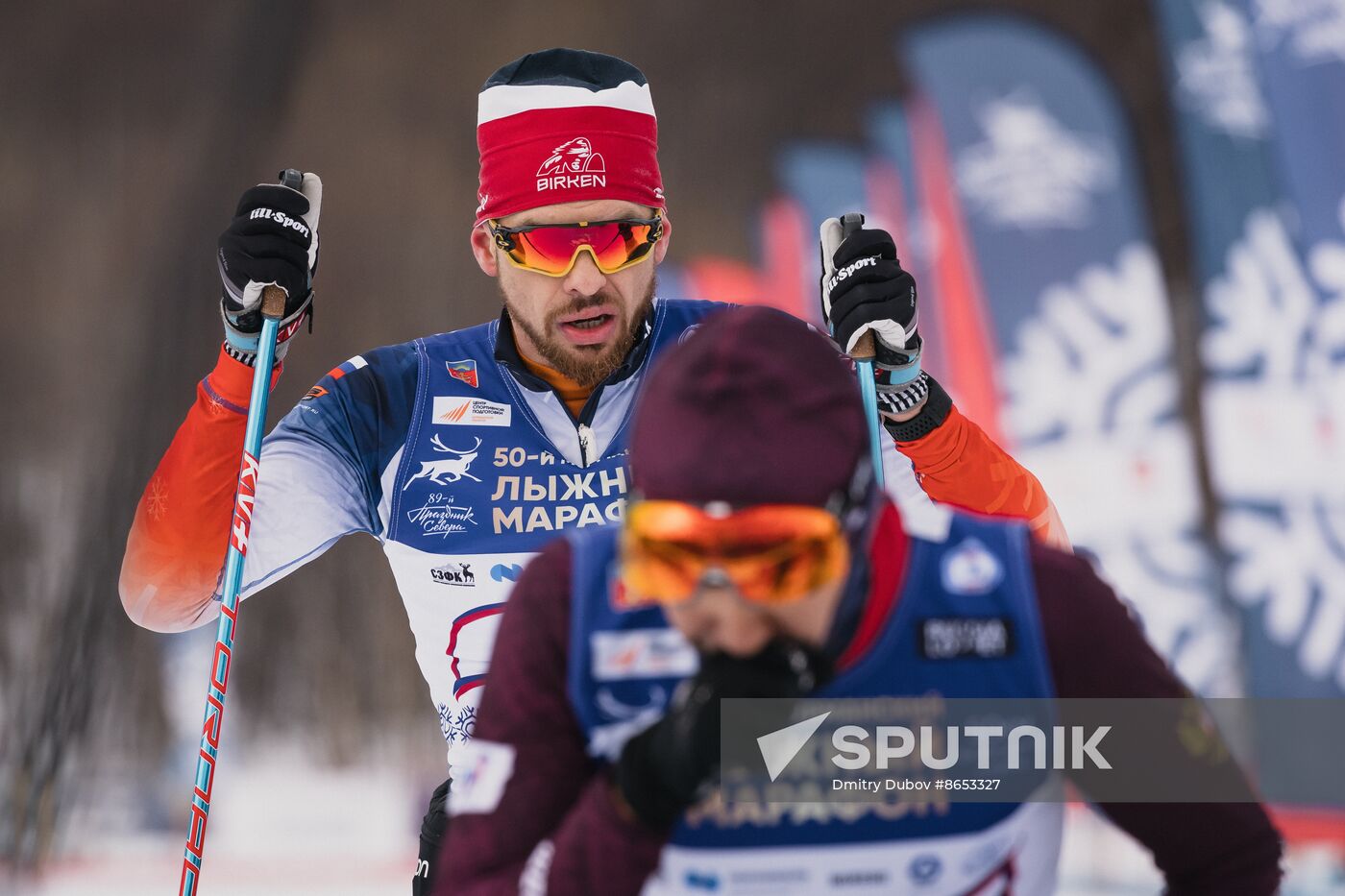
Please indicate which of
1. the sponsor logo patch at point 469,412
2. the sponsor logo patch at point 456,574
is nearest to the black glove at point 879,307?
the sponsor logo patch at point 469,412

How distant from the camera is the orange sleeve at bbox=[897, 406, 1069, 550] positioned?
2.01m

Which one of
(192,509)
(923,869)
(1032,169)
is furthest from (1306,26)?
(923,869)

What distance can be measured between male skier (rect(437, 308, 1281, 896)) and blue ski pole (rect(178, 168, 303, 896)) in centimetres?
94

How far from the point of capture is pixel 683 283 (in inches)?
384

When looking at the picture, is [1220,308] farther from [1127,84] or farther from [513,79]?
[513,79]

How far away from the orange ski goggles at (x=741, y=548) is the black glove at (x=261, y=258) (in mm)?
1164

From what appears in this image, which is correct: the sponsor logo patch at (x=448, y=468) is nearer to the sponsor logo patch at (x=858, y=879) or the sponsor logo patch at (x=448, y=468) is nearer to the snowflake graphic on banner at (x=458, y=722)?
the snowflake graphic on banner at (x=458, y=722)

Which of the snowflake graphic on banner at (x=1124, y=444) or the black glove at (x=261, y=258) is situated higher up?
the snowflake graphic on banner at (x=1124, y=444)

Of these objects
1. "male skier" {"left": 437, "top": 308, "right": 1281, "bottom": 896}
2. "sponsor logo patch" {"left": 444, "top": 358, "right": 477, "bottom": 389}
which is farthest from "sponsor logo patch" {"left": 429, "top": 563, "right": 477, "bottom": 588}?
"male skier" {"left": 437, "top": 308, "right": 1281, "bottom": 896}

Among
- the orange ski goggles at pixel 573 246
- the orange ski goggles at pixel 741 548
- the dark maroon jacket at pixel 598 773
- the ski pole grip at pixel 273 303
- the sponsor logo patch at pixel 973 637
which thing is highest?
the orange ski goggles at pixel 573 246

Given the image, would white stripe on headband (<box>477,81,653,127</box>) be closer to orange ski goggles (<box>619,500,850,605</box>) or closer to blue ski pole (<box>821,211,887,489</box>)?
blue ski pole (<box>821,211,887,489</box>)

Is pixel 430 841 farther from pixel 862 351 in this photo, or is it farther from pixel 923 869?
pixel 923 869

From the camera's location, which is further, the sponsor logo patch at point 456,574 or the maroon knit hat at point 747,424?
the sponsor logo patch at point 456,574

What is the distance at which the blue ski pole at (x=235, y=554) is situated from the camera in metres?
2.03
